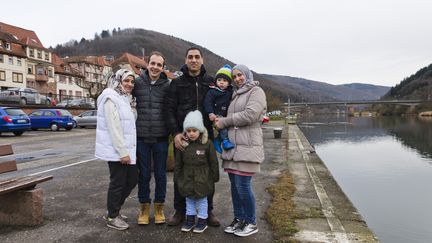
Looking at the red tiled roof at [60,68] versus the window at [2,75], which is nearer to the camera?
the window at [2,75]

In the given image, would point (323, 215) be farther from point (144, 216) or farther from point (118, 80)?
point (118, 80)

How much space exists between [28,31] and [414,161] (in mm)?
61714

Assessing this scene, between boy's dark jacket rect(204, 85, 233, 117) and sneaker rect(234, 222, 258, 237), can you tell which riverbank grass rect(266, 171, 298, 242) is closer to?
sneaker rect(234, 222, 258, 237)

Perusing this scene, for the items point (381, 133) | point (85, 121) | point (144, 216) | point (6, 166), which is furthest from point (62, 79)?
point (144, 216)

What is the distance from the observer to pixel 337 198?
585 centimetres

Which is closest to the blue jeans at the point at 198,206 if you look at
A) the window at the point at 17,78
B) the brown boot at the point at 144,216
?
the brown boot at the point at 144,216

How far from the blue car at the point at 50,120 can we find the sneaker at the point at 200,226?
21193 mm

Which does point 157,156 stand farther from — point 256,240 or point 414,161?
point 414,161

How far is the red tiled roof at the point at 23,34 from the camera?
55.1m

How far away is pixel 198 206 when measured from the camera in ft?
13.5

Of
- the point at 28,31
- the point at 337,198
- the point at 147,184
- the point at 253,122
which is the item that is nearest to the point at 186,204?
the point at 147,184

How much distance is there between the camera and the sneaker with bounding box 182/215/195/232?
399cm

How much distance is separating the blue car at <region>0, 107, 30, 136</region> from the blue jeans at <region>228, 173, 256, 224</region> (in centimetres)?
1672

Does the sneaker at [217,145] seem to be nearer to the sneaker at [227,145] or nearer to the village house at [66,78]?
the sneaker at [227,145]
